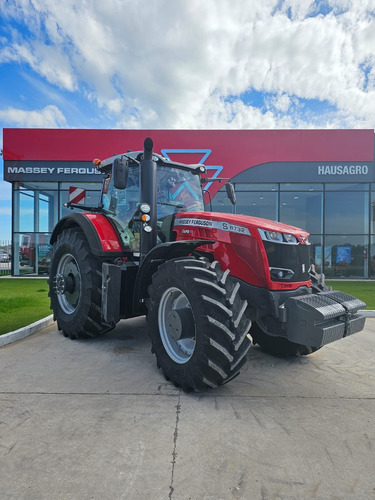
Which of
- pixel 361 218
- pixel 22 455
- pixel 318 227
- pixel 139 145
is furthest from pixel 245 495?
pixel 361 218

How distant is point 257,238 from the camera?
349cm

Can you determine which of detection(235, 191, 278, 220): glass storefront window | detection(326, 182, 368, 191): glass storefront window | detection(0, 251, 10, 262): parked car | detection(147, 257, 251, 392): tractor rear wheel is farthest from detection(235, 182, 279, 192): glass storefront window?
detection(0, 251, 10, 262): parked car

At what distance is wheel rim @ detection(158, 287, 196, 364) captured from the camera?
11.3 feet

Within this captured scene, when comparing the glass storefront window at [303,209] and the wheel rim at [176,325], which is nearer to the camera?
the wheel rim at [176,325]

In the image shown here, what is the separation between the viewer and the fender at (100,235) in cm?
468

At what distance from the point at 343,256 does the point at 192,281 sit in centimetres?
1510

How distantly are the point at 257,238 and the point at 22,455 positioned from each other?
2736 millimetres

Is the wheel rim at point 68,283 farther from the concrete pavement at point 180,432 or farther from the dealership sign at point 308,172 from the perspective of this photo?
the dealership sign at point 308,172

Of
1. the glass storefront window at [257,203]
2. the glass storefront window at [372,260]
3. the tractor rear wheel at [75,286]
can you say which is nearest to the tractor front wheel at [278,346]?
the tractor rear wheel at [75,286]

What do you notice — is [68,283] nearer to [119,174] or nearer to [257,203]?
[119,174]

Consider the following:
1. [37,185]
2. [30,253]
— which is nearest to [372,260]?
[37,185]

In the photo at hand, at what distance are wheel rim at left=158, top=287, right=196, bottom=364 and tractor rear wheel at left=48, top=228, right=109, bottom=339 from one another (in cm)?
144

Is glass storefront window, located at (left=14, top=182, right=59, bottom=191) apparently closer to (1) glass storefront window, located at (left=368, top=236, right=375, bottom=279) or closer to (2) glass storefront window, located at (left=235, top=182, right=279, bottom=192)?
(2) glass storefront window, located at (left=235, top=182, right=279, bottom=192)

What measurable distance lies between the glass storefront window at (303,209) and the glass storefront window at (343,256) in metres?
0.96
